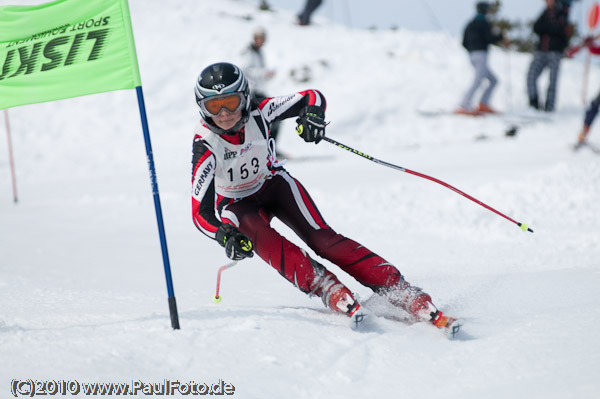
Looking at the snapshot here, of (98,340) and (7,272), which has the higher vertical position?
(98,340)

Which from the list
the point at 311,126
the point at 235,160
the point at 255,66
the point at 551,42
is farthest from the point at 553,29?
the point at 235,160

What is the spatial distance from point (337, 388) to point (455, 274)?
2.48 m

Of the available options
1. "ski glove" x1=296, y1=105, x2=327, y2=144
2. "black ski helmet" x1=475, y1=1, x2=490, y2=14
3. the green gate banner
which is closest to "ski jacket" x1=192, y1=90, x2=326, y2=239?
"ski glove" x1=296, y1=105, x2=327, y2=144

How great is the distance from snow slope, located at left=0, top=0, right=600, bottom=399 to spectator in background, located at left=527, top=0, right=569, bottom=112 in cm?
72

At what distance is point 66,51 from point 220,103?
98cm

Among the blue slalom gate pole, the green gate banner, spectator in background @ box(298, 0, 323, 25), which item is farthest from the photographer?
spectator in background @ box(298, 0, 323, 25)

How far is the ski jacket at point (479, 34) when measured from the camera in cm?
1103

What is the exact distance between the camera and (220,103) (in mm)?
3611

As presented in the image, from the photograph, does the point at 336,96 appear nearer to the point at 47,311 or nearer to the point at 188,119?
the point at 188,119

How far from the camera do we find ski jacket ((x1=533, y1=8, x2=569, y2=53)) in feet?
37.0

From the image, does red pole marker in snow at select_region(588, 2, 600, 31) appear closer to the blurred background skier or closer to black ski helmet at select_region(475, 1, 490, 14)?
the blurred background skier

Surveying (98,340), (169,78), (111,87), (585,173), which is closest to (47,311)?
(98,340)

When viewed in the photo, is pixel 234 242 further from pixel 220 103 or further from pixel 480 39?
pixel 480 39

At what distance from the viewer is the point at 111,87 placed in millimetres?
3447
